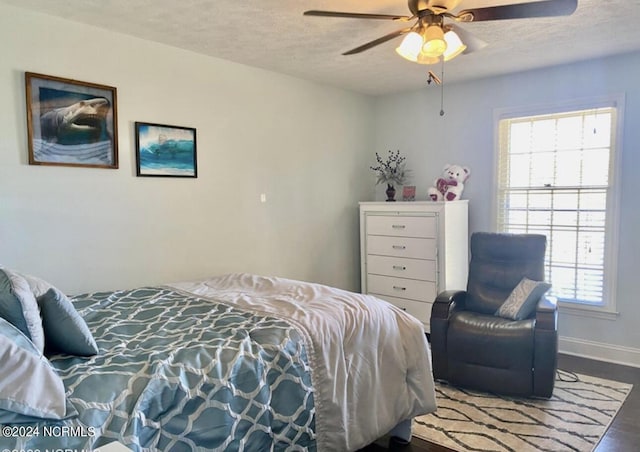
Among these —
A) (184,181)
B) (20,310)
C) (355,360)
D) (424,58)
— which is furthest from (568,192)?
(20,310)

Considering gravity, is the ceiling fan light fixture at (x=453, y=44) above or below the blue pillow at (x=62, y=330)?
above

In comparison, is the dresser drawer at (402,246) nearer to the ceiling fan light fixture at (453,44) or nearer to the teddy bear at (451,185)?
the teddy bear at (451,185)

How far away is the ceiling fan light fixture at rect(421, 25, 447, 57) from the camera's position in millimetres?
2184

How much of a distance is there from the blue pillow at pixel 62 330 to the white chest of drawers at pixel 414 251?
10.0ft

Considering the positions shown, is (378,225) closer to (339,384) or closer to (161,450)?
(339,384)

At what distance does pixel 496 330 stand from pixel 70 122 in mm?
3092

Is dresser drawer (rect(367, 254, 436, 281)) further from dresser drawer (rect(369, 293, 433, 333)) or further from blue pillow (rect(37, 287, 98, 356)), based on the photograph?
blue pillow (rect(37, 287, 98, 356))

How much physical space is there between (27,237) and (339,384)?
2060mm

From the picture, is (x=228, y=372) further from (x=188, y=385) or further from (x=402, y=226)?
(x=402, y=226)

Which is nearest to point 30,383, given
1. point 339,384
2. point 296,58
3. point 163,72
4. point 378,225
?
point 339,384

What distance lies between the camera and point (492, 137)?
4.29 meters

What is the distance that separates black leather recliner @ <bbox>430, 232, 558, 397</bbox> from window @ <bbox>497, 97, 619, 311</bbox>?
763 mm

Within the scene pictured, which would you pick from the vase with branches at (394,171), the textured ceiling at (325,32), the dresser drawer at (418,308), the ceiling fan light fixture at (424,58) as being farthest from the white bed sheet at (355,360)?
the vase with branches at (394,171)

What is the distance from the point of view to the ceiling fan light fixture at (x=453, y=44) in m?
2.33
